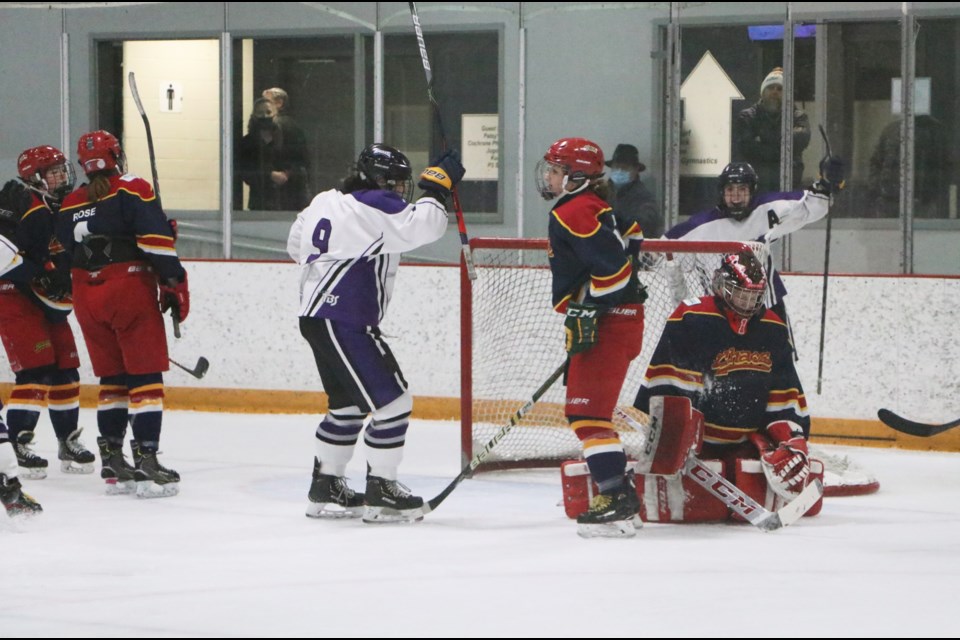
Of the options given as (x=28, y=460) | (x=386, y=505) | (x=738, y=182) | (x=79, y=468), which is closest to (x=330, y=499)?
(x=386, y=505)

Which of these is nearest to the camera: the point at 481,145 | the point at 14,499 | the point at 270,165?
the point at 14,499

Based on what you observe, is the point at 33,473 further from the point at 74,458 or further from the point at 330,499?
the point at 330,499

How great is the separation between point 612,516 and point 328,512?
876 millimetres

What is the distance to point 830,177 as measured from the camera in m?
5.00

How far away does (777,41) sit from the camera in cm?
632

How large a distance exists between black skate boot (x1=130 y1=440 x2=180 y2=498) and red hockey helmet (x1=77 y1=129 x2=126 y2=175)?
88 centimetres

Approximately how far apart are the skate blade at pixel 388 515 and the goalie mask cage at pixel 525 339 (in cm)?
88

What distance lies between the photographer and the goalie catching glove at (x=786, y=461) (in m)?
3.89

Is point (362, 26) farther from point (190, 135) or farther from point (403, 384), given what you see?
point (403, 384)

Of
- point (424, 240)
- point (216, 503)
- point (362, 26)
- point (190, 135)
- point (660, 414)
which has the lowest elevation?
point (216, 503)

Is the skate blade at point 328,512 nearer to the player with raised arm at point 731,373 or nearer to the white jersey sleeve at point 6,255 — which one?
the player with raised arm at point 731,373

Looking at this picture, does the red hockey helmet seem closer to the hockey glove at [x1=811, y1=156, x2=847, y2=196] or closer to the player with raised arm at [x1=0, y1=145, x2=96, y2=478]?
the player with raised arm at [x1=0, y1=145, x2=96, y2=478]

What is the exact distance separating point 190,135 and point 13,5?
3.63 ft

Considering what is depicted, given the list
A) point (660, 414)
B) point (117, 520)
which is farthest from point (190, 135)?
point (660, 414)
